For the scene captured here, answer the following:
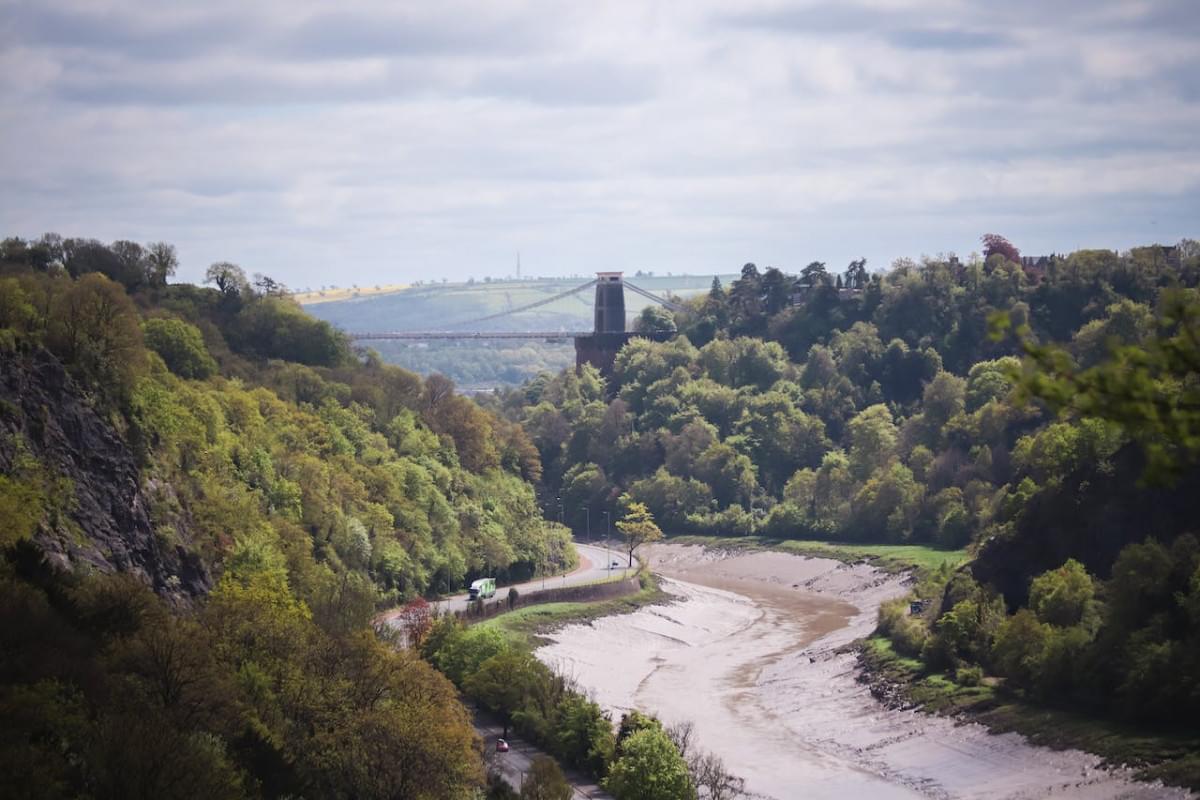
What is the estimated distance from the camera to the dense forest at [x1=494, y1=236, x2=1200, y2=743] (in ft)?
197

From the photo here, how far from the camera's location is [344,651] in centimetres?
5416

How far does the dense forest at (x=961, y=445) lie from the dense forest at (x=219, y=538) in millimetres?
21939

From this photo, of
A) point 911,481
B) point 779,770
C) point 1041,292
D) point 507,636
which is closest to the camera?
point 779,770

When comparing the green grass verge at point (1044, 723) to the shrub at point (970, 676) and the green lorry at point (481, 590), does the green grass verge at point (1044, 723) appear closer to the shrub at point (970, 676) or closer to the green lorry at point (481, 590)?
the shrub at point (970, 676)

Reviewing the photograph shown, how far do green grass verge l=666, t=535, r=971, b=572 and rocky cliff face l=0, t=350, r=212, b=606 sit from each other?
47.6 metres

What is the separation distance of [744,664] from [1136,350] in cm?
7081

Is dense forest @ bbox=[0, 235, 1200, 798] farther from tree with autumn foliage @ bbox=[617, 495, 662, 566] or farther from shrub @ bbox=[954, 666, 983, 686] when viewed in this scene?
tree with autumn foliage @ bbox=[617, 495, 662, 566]

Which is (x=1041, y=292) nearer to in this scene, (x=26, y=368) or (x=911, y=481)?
(x=911, y=481)

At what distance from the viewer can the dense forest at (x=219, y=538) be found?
131 feet

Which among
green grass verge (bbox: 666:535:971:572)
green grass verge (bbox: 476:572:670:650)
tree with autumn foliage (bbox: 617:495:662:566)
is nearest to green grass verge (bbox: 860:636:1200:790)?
green grass verge (bbox: 476:572:670:650)

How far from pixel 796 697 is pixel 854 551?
49.7 metres

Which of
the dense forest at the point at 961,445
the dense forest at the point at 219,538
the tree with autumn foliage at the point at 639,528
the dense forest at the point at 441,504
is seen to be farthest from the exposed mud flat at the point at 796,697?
the tree with autumn foliage at the point at 639,528

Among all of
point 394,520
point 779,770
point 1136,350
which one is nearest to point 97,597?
point 779,770

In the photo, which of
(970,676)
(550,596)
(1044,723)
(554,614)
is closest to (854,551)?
(550,596)
